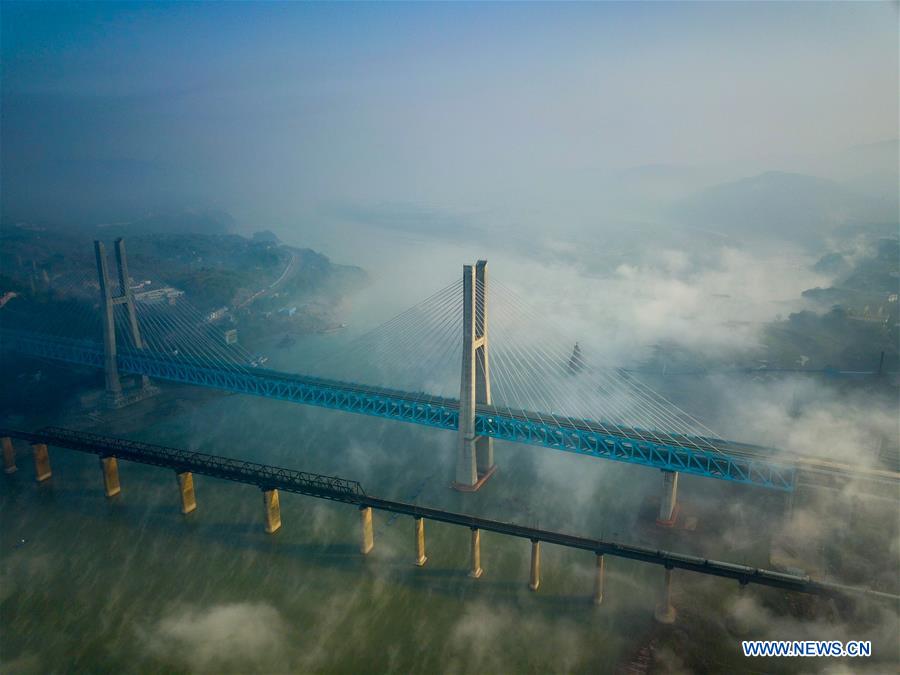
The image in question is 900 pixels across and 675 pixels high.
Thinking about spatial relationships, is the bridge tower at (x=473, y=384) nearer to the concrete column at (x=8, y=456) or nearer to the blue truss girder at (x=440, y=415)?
the blue truss girder at (x=440, y=415)

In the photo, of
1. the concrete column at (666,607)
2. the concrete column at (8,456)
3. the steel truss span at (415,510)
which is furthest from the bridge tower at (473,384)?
the concrete column at (8,456)

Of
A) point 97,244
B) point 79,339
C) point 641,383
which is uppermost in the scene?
point 97,244

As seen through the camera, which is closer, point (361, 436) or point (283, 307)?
point (361, 436)

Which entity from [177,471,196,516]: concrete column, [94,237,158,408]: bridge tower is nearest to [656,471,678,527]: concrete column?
[177,471,196,516]: concrete column

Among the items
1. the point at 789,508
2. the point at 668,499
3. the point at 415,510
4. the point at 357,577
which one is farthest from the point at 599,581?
the point at 789,508

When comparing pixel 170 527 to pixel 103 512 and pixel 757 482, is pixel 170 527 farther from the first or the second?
pixel 757 482

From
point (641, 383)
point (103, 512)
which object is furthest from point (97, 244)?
point (641, 383)

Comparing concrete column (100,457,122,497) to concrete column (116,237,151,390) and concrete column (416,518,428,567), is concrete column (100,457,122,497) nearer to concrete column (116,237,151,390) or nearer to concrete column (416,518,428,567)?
concrete column (416,518,428,567)

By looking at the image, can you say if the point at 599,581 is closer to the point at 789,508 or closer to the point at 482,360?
the point at 789,508
